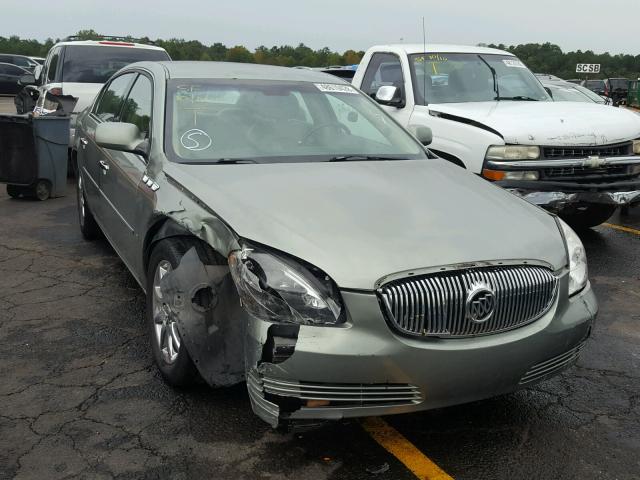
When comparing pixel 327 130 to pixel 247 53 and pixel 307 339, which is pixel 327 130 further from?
pixel 247 53

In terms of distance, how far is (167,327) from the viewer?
350 centimetres

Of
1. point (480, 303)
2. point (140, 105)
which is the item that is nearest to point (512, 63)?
point (140, 105)

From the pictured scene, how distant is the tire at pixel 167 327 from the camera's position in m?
3.33

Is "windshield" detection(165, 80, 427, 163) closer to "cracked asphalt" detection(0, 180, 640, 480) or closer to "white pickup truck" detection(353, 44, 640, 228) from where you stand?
"cracked asphalt" detection(0, 180, 640, 480)

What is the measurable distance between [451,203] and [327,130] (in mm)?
1214

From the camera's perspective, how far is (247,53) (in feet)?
173

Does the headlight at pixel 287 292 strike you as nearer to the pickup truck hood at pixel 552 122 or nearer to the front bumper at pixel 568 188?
the front bumper at pixel 568 188

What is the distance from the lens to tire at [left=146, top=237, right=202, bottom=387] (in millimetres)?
3334

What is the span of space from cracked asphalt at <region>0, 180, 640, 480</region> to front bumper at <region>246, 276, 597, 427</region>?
14.3 inches

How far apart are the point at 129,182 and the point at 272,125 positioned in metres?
0.94

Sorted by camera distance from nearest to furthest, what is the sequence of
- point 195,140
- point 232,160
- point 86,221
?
point 232,160
point 195,140
point 86,221

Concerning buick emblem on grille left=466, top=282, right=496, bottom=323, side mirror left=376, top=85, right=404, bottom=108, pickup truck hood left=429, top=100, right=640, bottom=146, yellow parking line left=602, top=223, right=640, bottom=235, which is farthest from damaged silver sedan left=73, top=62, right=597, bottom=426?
yellow parking line left=602, top=223, right=640, bottom=235

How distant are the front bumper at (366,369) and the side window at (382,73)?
195 inches

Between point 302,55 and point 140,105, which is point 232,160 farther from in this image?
point 302,55
